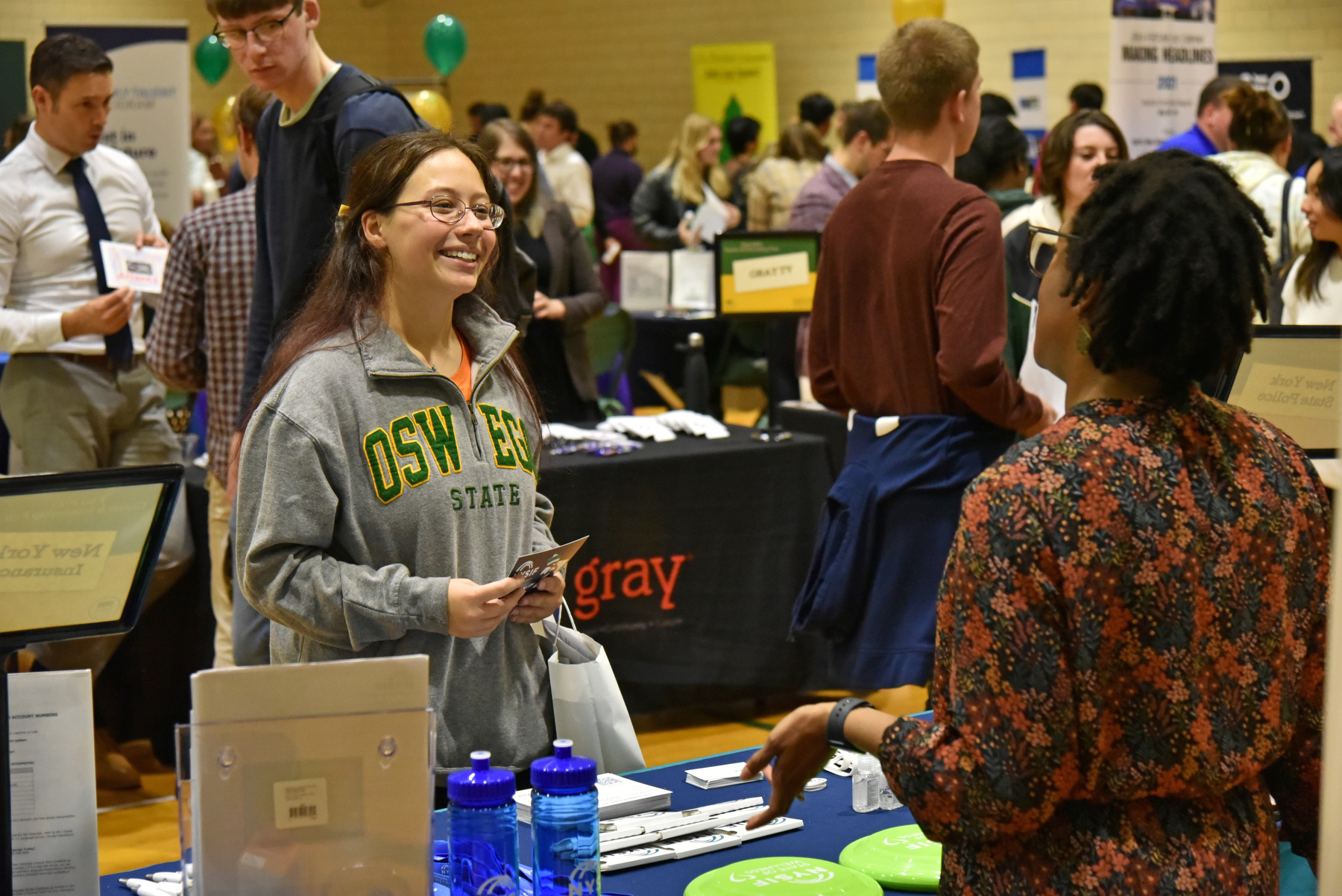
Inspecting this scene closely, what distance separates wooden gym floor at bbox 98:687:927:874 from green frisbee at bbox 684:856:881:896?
152 centimetres

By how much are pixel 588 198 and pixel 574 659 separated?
7.86 meters

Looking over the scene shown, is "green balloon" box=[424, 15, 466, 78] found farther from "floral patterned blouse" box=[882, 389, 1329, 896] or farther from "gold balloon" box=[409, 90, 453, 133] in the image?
"floral patterned blouse" box=[882, 389, 1329, 896]

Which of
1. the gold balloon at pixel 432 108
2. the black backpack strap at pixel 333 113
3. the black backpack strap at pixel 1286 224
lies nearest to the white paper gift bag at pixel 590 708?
the black backpack strap at pixel 333 113

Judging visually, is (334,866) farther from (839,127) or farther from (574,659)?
(839,127)

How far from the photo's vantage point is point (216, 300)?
371 centimetres

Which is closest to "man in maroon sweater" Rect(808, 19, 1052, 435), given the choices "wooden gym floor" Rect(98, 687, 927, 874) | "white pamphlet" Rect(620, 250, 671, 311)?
"wooden gym floor" Rect(98, 687, 927, 874)

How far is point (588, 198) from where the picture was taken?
973 centimetres

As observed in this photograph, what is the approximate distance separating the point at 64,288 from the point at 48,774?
271cm

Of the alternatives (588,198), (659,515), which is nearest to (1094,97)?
(588,198)

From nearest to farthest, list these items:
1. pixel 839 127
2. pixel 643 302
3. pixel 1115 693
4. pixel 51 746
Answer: pixel 1115 693, pixel 51 746, pixel 839 127, pixel 643 302

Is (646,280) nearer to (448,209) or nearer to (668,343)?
(668,343)

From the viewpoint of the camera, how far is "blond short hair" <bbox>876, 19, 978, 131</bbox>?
10.1ft

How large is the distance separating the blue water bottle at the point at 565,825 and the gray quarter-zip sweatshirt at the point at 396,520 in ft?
1.32

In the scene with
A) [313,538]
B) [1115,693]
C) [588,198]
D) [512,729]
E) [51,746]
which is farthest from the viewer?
[588,198]
